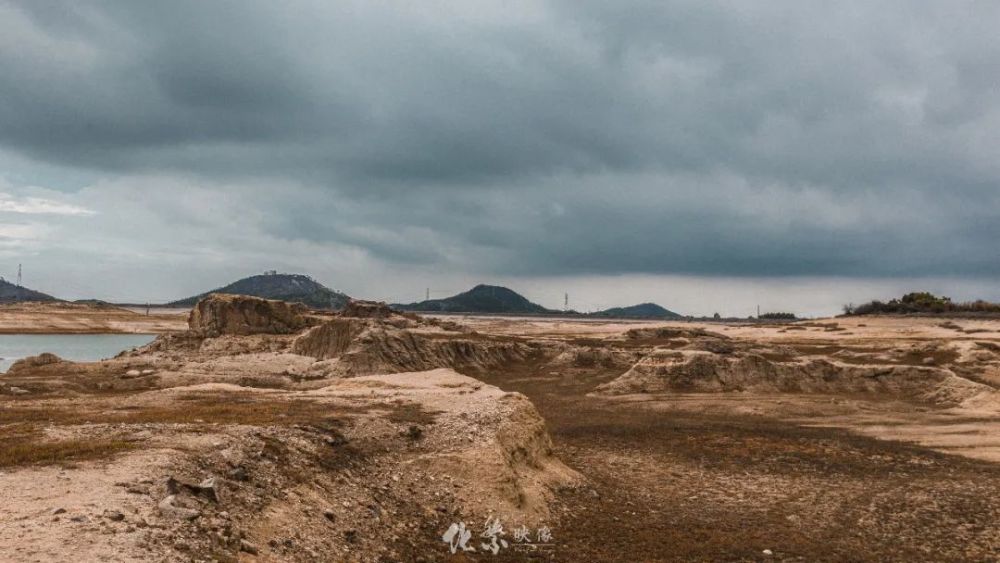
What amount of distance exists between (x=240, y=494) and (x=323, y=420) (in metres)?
6.99

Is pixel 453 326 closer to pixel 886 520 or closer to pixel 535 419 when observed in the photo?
pixel 535 419

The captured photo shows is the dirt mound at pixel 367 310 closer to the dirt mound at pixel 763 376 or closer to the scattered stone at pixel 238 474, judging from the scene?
the dirt mound at pixel 763 376

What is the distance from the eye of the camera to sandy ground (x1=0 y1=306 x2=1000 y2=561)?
11.7 meters

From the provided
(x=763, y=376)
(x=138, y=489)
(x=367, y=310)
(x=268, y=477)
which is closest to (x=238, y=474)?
(x=268, y=477)

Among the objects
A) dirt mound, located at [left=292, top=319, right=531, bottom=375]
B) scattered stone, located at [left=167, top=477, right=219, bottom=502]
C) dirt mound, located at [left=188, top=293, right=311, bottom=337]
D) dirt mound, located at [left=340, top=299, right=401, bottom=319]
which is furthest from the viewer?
dirt mound, located at [left=340, top=299, right=401, bottom=319]

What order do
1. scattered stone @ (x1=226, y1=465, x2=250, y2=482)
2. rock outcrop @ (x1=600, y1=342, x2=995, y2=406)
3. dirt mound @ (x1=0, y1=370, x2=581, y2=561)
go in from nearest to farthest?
dirt mound @ (x1=0, y1=370, x2=581, y2=561), scattered stone @ (x1=226, y1=465, x2=250, y2=482), rock outcrop @ (x1=600, y1=342, x2=995, y2=406)

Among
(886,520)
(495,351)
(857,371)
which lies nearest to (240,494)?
(886,520)

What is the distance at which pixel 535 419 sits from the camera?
76.4ft

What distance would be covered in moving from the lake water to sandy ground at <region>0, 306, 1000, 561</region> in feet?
159

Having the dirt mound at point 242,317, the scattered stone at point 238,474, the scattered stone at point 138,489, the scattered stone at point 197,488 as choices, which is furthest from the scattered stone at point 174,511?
the dirt mound at point 242,317

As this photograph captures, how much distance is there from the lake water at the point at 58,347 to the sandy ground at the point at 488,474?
48426 millimetres

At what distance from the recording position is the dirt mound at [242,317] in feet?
243

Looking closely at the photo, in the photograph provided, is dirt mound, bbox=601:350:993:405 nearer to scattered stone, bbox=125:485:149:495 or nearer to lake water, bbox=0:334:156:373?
scattered stone, bbox=125:485:149:495

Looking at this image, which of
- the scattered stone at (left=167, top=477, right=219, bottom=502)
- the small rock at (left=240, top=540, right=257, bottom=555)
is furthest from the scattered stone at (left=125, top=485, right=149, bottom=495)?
the small rock at (left=240, top=540, right=257, bottom=555)
